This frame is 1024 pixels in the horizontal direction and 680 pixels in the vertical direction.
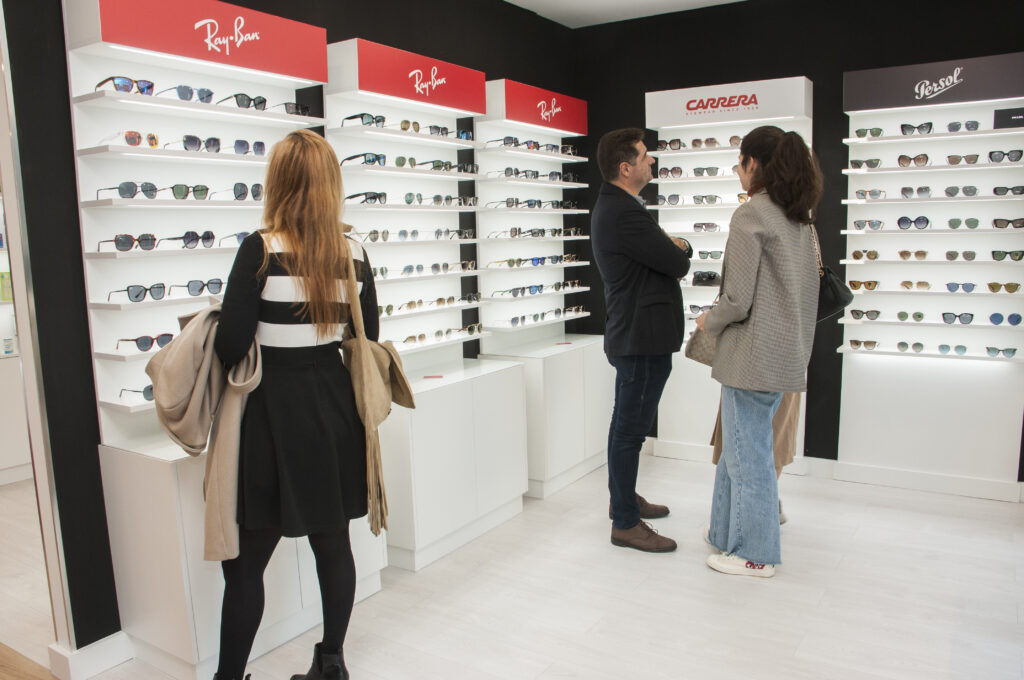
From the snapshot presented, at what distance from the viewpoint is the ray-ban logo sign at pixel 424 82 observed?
4.03 m

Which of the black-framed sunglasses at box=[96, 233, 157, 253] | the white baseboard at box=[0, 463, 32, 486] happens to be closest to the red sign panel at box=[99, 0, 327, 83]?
the black-framed sunglasses at box=[96, 233, 157, 253]

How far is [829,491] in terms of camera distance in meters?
4.85

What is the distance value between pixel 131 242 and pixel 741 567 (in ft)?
9.76

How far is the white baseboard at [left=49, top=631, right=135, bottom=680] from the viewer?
2855mm

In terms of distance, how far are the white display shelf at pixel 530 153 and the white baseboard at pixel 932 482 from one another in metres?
2.85

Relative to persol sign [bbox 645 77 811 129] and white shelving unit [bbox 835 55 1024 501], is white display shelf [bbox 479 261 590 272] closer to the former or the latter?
persol sign [bbox 645 77 811 129]

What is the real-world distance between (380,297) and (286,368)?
1.93 m

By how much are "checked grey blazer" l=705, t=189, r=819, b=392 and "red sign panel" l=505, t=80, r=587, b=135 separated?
6.85 ft

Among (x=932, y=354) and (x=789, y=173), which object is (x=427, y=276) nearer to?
(x=789, y=173)

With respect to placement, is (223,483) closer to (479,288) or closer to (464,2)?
(479,288)

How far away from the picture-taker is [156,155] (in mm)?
2854

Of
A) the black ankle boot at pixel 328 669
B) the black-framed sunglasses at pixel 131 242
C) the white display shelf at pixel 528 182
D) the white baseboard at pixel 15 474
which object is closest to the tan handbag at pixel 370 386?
the black ankle boot at pixel 328 669

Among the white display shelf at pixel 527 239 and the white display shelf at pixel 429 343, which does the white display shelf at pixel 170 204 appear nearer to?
the white display shelf at pixel 429 343

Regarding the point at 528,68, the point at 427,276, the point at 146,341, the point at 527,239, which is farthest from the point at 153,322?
the point at 528,68
